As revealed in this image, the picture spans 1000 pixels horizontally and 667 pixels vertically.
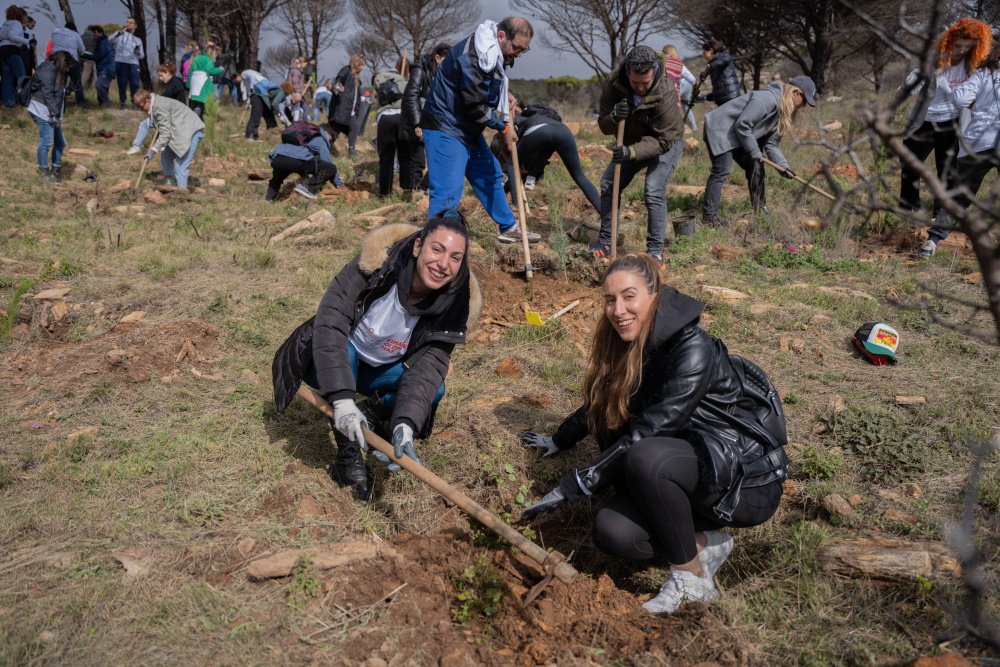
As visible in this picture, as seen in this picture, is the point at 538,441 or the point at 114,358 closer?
the point at 538,441

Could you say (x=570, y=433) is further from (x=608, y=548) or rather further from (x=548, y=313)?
(x=548, y=313)

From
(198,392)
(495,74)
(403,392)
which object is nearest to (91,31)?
(495,74)

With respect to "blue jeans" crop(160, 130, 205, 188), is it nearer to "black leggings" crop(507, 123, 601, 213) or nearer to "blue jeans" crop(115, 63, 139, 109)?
"black leggings" crop(507, 123, 601, 213)

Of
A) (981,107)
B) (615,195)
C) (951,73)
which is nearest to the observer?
(615,195)

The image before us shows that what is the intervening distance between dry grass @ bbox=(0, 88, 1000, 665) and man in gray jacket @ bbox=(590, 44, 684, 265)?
59cm

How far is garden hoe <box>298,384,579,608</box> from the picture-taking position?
248cm

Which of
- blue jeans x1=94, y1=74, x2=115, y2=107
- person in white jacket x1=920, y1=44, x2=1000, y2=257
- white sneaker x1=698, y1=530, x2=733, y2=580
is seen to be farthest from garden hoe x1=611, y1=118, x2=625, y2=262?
blue jeans x1=94, y1=74, x2=115, y2=107

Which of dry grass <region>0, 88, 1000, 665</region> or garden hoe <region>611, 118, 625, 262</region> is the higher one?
garden hoe <region>611, 118, 625, 262</region>

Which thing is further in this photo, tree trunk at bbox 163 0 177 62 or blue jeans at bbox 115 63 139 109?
tree trunk at bbox 163 0 177 62

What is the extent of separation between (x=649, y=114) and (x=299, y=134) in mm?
4990

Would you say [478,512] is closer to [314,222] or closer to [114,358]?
[114,358]

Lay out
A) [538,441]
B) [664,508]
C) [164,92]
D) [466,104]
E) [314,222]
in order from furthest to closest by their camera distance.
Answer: [164,92] → [314,222] → [466,104] → [538,441] → [664,508]

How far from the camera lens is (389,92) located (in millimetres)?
9047

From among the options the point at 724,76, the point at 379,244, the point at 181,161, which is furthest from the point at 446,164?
the point at 181,161
